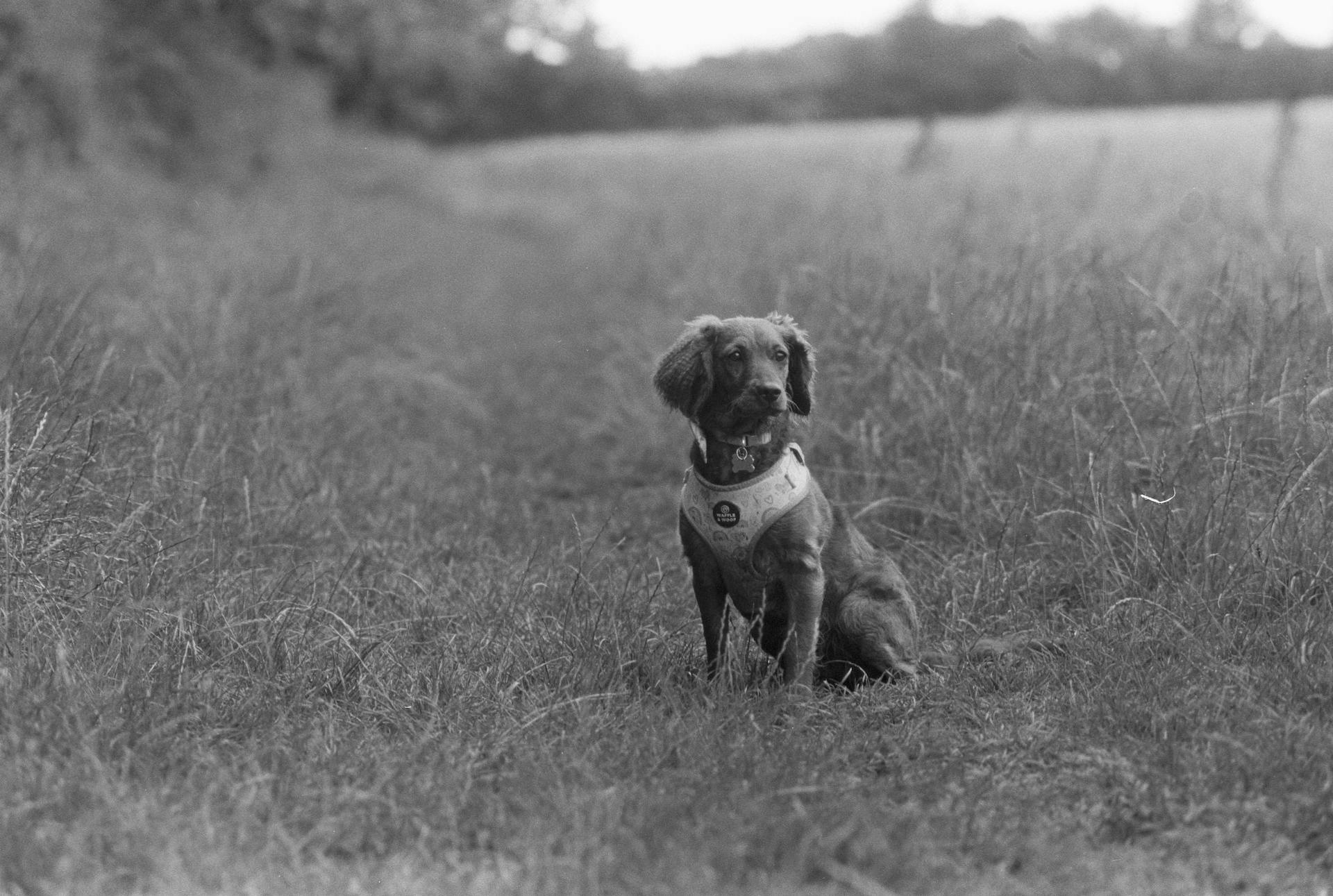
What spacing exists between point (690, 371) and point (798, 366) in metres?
0.38

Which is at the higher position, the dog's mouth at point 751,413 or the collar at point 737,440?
the dog's mouth at point 751,413

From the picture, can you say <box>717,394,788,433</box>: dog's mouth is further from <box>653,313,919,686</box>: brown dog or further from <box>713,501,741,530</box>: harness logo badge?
<box>713,501,741,530</box>: harness logo badge

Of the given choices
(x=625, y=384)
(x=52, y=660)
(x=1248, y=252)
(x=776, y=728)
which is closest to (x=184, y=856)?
(x=52, y=660)

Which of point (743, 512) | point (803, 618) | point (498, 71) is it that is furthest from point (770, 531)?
point (498, 71)

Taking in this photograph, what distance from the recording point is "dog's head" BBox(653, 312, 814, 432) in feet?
12.7

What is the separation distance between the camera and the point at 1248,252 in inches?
264

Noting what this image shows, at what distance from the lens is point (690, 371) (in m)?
4.04

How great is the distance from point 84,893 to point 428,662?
1.37 meters

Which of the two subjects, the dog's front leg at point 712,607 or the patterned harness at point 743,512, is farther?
the dog's front leg at point 712,607

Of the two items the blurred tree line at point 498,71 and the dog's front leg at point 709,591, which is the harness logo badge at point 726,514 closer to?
the dog's front leg at point 709,591

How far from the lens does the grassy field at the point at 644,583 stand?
2.85m

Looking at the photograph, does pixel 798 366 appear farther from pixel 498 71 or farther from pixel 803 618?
pixel 498 71

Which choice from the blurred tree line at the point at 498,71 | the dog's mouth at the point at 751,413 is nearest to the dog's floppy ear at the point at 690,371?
the dog's mouth at the point at 751,413

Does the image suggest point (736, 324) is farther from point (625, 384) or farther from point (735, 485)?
point (625, 384)
